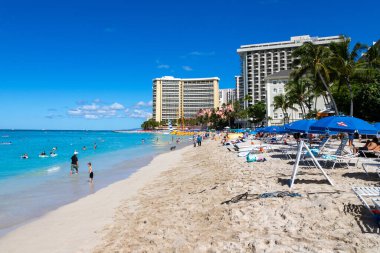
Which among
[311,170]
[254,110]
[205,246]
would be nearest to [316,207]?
[205,246]

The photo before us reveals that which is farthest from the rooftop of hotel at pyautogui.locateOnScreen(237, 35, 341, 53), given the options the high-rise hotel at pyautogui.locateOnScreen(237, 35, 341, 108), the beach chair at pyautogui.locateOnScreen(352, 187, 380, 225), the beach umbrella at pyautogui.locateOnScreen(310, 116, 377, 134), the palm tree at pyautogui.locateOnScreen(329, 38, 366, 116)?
the beach chair at pyautogui.locateOnScreen(352, 187, 380, 225)

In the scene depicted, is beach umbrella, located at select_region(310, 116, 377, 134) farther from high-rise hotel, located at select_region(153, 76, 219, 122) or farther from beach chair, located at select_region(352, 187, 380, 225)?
high-rise hotel, located at select_region(153, 76, 219, 122)

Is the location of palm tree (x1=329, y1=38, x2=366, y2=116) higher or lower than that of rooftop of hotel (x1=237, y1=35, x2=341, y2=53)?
lower

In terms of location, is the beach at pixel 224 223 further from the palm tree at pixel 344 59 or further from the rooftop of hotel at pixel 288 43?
the rooftop of hotel at pixel 288 43

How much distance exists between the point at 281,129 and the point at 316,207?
14.3 meters

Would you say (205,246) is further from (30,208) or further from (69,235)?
(30,208)

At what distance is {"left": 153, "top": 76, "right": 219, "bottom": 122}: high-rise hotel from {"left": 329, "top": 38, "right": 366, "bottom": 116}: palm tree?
151562mm

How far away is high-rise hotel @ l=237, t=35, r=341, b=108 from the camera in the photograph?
119394 millimetres

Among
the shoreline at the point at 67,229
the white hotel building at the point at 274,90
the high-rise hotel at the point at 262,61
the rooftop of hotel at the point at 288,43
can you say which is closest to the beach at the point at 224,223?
the shoreline at the point at 67,229

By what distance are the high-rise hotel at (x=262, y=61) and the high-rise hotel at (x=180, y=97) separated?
60201mm

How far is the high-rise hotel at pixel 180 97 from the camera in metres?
186

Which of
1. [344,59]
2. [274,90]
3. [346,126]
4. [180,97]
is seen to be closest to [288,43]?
[274,90]

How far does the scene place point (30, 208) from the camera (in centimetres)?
1046

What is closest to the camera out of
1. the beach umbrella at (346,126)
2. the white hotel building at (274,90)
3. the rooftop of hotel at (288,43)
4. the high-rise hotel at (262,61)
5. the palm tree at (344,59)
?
the beach umbrella at (346,126)
